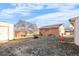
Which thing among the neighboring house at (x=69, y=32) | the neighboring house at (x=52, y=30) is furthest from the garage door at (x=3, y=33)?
the neighboring house at (x=69, y=32)

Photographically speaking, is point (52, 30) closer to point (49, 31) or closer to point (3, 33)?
point (49, 31)

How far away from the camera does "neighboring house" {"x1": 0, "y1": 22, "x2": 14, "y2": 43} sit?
344 centimetres

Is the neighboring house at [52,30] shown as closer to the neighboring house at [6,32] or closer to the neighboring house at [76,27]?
the neighboring house at [76,27]

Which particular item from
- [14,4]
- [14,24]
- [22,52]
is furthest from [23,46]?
[14,4]

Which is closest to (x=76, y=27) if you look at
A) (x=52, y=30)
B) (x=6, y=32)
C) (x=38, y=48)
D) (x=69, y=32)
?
(x=69, y=32)

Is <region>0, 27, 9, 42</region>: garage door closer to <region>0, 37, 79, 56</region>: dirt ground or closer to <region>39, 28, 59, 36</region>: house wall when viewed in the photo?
<region>0, 37, 79, 56</region>: dirt ground

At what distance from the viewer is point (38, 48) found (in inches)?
136

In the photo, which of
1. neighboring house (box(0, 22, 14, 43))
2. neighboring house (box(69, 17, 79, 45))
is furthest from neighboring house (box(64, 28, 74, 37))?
neighboring house (box(0, 22, 14, 43))

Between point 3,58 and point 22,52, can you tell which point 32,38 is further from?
point 3,58

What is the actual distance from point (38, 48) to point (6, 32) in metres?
0.42

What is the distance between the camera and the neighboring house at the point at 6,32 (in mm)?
3438

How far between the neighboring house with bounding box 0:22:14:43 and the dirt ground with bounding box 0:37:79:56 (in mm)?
59

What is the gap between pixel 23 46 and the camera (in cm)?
346

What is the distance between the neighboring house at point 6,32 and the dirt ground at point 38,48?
0.06 meters
